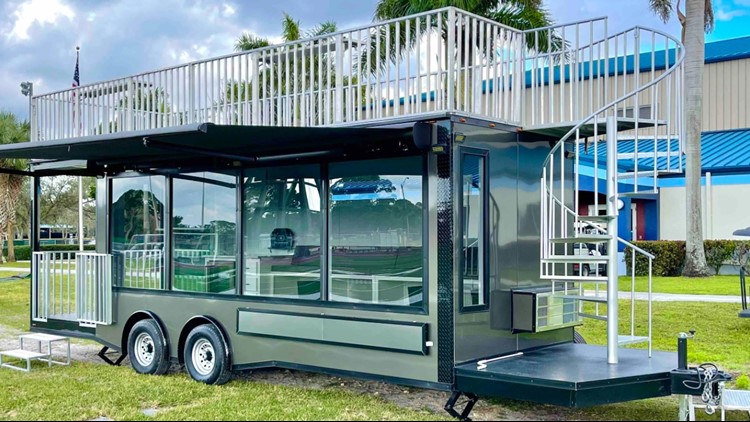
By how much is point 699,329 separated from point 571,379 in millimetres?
6200

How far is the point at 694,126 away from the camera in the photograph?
16.9 metres

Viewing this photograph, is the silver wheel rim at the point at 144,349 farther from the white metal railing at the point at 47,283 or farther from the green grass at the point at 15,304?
the green grass at the point at 15,304

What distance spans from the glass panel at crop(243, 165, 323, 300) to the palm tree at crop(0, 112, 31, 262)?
89.0 ft

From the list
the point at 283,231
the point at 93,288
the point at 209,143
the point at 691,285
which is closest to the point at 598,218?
the point at 283,231

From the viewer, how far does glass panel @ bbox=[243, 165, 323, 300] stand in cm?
725

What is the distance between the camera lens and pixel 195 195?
836cm

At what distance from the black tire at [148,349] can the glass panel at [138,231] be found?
49 cm

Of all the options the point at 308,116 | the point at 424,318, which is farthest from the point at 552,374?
the point at 308,116

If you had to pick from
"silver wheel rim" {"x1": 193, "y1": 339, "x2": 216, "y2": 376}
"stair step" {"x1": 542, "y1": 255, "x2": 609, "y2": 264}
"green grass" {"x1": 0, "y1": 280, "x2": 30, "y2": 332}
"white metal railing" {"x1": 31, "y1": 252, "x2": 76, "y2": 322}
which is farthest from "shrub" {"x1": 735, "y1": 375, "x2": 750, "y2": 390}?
"green grass" {"x1": 0, "y1": 280, "x2": 30, "y2": 332}

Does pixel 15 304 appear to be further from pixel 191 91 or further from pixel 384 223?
pixel 384 223

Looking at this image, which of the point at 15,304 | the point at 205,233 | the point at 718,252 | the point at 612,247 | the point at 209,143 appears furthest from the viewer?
the point at 718,252

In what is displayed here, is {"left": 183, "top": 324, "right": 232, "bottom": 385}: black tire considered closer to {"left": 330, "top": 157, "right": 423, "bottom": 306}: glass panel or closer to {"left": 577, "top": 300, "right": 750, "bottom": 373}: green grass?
{"left": 330, "top": 157, "right": 423, "bottom": 306}: glass panel

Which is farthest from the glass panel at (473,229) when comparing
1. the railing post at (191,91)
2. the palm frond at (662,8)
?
the palm frond at (662,8)

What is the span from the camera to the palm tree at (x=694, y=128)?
54.3ft
